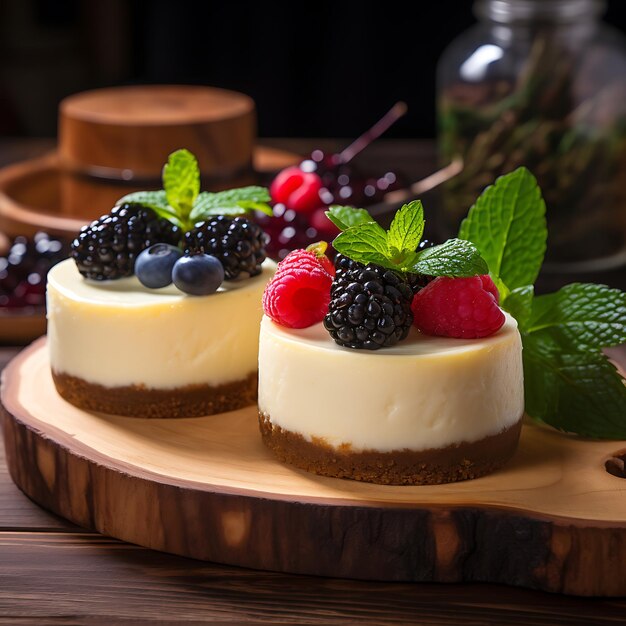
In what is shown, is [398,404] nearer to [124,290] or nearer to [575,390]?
[575,390]

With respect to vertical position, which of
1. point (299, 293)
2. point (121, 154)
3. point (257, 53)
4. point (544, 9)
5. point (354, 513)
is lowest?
point (257, 53)

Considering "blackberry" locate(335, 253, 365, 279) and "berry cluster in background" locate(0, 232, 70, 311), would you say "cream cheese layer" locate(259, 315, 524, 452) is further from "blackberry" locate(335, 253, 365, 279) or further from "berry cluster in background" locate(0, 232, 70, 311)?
"berry cluster in background" locate(0, 232, 70, 311)

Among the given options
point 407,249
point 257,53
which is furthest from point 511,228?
point 257,53

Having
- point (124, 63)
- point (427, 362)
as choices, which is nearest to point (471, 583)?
point (427, 362)

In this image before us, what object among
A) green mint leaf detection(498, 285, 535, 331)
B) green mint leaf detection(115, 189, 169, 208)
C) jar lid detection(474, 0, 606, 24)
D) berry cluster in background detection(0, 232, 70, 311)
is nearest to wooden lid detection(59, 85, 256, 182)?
berry cluster in background detection(0, 232, 70, 311)

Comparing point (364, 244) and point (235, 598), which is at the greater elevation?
point (364, 244)
